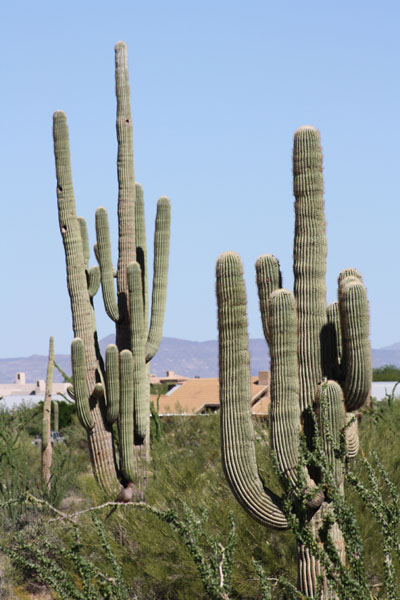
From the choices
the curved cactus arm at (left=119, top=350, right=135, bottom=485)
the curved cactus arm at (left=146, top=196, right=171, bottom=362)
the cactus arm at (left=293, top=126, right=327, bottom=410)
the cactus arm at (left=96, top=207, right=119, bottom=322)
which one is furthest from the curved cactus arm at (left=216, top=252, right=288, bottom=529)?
the curved cactus arm at (left=146, top=196, right=171, bottom=362)

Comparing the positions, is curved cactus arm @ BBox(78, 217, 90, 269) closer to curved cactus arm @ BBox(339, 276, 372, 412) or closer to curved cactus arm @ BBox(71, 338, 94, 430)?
curved cactus arm @ BBox(71, 338, 94, 430)

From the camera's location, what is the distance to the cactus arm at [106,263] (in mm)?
13289

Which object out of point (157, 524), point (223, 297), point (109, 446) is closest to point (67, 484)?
point (109, 446)

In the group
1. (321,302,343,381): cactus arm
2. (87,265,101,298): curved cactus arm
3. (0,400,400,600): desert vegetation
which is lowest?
(0,400,400,600): desert vegetation

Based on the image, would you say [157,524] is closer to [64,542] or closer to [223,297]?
[64,542]

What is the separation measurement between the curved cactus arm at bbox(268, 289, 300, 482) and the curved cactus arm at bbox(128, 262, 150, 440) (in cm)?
541

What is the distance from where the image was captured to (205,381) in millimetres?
44188

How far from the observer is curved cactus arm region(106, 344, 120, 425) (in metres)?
12.2

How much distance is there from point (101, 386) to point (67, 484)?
8.00ft

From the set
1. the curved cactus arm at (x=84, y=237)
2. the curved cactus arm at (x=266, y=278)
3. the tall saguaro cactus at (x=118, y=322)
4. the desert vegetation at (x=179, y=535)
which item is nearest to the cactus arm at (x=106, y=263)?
the tall saguaro cactus at (x=118, y=322)

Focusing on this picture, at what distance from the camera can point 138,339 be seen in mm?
12906

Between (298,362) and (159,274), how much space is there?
6313 mm

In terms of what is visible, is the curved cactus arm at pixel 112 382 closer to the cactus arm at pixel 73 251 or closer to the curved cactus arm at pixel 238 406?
the cactus arm at pixel 73 251

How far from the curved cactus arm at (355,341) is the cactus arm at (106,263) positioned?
6182 millimetres
